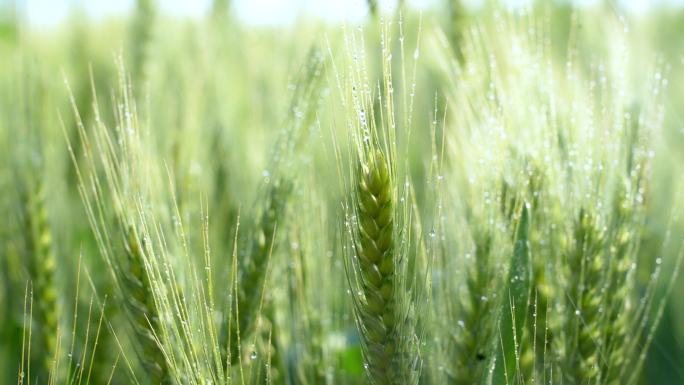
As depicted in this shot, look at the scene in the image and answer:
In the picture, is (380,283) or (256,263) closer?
(380,283)

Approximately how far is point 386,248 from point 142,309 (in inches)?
14.8

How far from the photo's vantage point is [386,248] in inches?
34.2

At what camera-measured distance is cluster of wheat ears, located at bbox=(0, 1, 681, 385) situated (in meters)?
0.89

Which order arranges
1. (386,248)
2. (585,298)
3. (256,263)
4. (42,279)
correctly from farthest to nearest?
(42,279), (256,263), (585,298), (386,248)

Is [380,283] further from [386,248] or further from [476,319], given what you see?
[476,319]

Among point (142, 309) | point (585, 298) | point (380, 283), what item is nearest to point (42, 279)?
point (142, 309)

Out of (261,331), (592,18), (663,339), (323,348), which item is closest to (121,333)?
(261,331)

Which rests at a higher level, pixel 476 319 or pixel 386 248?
pixel 386 248

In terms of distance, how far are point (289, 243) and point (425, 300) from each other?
15.0 inches

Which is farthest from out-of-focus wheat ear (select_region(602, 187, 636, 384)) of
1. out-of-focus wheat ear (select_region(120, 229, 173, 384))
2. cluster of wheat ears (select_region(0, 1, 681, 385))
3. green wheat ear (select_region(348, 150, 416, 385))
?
out-of-focus wheat ear (select_region(120, 229, 173, 384))

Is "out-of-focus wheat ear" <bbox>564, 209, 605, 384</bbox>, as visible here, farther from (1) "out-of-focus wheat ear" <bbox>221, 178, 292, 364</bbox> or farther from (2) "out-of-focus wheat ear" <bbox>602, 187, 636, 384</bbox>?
(1) "out-of-focus wheat ear" <bbox>221, 178, 292, 364</bbox>

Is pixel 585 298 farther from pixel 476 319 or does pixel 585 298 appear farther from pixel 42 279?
pixel 42 279

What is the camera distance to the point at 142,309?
3.52 ft

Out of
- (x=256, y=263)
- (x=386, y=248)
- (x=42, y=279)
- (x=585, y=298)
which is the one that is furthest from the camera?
(x=42, y=279)
